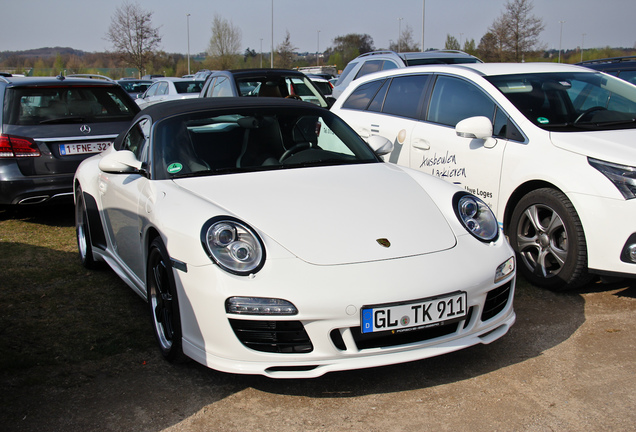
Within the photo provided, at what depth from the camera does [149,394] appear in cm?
312

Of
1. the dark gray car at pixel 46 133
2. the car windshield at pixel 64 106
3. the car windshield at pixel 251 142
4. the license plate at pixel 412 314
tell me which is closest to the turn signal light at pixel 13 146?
the dark gray car at pixel 46 133

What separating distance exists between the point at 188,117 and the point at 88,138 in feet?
9.93

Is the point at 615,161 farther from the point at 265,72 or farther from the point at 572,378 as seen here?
the point at 265,72

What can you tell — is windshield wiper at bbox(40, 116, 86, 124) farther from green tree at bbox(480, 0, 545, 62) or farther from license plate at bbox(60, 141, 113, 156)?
green tree at bbox(480, 0, 545, 62)

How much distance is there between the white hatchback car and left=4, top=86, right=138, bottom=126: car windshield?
119 inches

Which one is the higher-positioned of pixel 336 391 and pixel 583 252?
pixel 583 252

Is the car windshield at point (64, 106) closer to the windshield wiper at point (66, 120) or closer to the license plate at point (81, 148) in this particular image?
the windshield wiper at point (66, 120)

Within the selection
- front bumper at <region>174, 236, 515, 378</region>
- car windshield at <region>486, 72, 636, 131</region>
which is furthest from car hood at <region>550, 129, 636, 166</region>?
front bumper at <region>174, 236, 515, 378</region>

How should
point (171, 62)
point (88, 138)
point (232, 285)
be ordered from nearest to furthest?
1. point (232, 285)
2. point (88, 138)
3. point (171, 62)

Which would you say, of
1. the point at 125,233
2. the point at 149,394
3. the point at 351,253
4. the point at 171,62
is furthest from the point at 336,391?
the point at 171,62

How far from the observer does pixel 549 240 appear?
4.44m

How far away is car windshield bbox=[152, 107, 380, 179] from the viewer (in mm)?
3939

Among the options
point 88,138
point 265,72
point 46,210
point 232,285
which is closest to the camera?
point 232,285

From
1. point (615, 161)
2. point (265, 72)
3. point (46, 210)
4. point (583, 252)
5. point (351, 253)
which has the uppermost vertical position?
point (265, 72)
